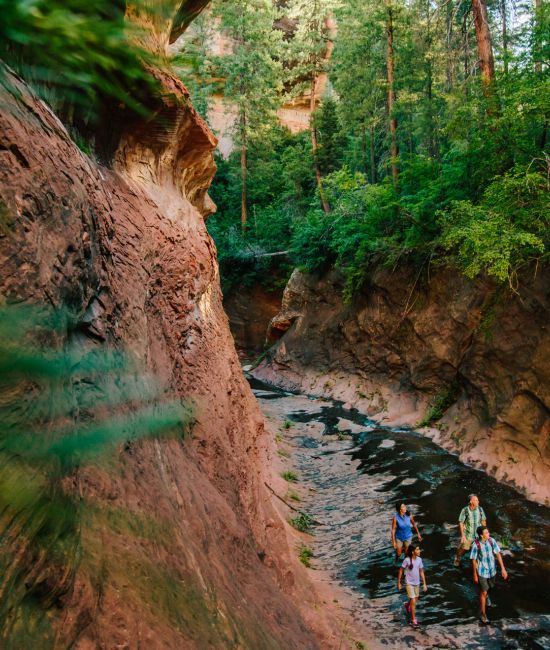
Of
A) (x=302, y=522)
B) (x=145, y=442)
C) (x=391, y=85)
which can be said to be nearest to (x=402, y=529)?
(x=302, y=522)

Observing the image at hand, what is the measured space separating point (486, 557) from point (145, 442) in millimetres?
6192

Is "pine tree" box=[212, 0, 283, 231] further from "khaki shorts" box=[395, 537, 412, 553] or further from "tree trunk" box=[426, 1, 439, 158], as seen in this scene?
"khaki shorts" box=[395, 537, 412, 553]

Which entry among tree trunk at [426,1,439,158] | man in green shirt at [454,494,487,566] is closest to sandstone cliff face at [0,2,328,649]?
man in green shirt at [454,494,487,566]

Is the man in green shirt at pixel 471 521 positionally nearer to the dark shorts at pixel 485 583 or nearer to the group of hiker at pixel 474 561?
the group of hiker at pixel 474 561

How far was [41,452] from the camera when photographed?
172cm

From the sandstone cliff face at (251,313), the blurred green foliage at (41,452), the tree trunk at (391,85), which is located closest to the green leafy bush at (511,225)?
the tree trunk at (391,85)

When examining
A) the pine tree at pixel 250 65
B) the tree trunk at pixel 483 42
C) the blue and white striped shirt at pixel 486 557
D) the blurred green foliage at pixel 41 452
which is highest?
the pine tree at pixel 250 65

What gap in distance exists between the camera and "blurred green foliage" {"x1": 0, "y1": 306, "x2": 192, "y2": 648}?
1.32 metres

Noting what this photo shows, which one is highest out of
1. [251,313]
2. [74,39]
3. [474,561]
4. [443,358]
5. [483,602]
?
[74,39]

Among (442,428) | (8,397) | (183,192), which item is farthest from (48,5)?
(442,428)

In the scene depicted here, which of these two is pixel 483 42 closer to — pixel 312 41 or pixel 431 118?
pixel 431 118

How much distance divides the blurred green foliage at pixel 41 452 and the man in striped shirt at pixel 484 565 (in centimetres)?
698

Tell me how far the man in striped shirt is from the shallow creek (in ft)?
0.79

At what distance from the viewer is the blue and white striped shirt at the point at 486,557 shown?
7717 millimetres
